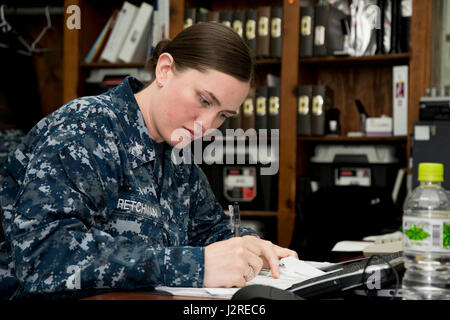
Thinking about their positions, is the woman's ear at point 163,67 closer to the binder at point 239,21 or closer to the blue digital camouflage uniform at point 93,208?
the blue digital camouflage uniform at point 93,208

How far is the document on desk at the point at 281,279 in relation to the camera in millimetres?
867

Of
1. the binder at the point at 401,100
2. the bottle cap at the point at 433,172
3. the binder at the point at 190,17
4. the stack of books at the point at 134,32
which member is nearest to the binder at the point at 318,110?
the binder at the point at 401,100

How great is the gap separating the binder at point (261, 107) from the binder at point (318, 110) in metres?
0.26

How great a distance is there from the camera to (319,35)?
9.78 ft

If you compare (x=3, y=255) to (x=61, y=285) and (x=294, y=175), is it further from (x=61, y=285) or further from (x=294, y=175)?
(x=294, y=175)

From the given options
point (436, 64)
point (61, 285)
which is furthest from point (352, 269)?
point (436, 64)

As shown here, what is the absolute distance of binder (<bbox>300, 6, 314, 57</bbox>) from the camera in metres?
2.99

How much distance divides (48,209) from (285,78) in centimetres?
229

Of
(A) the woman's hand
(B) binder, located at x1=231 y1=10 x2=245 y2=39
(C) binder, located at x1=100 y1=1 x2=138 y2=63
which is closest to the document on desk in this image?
(A) the woman's hand

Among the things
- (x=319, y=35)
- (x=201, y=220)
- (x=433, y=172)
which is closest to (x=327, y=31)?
(x=319, y=35)

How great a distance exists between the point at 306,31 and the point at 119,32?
3.53ft

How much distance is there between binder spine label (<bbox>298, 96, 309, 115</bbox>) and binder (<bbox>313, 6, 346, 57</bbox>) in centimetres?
25

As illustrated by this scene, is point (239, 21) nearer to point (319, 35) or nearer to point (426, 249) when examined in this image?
point (319, 35)

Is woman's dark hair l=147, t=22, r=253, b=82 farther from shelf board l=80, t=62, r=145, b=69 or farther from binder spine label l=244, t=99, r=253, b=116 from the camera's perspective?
shelf board l=80, t=62, r=145, b=69
